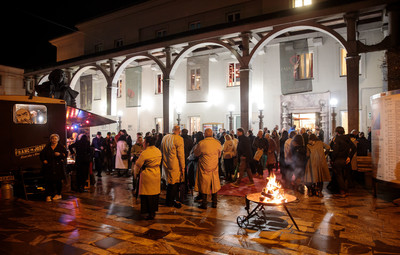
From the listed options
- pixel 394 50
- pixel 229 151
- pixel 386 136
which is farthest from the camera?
pixel 394 50

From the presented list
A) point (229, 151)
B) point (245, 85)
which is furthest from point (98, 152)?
point (245, 85)

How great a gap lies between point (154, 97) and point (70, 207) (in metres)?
15.4

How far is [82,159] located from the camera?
8703 mm

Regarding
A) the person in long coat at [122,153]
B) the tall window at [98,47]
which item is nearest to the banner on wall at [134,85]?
the tall window at [98,47]

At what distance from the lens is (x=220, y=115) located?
741 inches

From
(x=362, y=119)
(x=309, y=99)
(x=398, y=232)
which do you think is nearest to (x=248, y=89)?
(x=309, y=99)

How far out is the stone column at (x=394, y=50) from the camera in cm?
986

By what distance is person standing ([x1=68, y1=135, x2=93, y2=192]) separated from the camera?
865 centimetres

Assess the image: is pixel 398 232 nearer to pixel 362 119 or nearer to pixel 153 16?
pixel 362 119

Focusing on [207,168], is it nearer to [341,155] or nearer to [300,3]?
[341,155]

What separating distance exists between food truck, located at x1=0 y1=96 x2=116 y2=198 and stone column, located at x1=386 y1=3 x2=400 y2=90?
38.2ft

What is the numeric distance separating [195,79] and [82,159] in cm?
1219

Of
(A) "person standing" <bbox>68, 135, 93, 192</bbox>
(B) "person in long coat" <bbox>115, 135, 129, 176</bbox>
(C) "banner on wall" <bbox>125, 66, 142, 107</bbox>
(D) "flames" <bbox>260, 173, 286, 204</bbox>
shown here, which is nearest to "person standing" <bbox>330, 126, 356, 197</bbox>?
(D) "flames" <bbox>260, 173, 286, 204</bbox>

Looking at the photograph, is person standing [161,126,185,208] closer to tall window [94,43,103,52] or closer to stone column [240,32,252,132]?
stone column [240,32,252,132]
